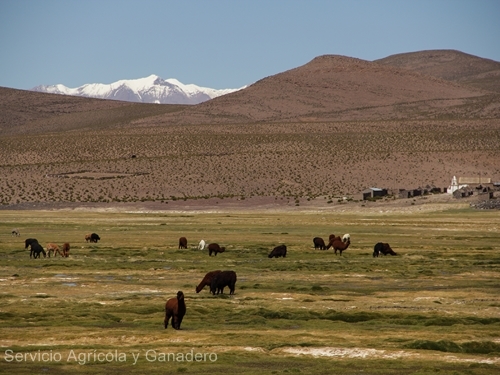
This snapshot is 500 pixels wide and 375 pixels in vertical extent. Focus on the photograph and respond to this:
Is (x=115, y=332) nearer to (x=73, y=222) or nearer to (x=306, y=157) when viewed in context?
(x=73, y=222)

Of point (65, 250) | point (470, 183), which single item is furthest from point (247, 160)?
point (65, 250)

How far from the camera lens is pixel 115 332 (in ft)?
62.2

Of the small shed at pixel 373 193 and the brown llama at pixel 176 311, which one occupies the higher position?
the small shed at pixel 373 193

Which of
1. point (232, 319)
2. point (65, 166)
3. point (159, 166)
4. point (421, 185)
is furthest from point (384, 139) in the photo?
point (232, 319)

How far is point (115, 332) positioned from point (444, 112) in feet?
564

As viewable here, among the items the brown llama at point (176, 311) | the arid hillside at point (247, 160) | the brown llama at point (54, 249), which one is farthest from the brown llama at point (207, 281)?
the arid hillside at point (247, 160)

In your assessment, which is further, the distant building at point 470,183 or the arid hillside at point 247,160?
the arid hillside at point 247,160

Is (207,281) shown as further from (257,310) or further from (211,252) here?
(211,252)

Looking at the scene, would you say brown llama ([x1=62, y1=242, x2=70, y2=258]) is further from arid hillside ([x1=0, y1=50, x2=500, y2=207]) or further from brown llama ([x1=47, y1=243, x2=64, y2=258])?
arid hillside ([x1=0, y1=50, x2=500, y2=207])

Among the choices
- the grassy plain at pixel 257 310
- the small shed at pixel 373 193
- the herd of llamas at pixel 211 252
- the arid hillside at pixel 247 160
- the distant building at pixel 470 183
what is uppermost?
the arid hillside at pixel 247 160

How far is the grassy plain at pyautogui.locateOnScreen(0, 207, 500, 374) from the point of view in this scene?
1645cm

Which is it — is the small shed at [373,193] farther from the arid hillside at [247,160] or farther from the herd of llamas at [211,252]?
the herd of llamas at [211,252]

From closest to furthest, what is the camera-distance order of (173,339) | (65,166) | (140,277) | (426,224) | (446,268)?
(173,339) → (140,277) → (446,268) → (426,224) → (65,166)

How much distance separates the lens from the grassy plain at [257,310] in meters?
16.5
